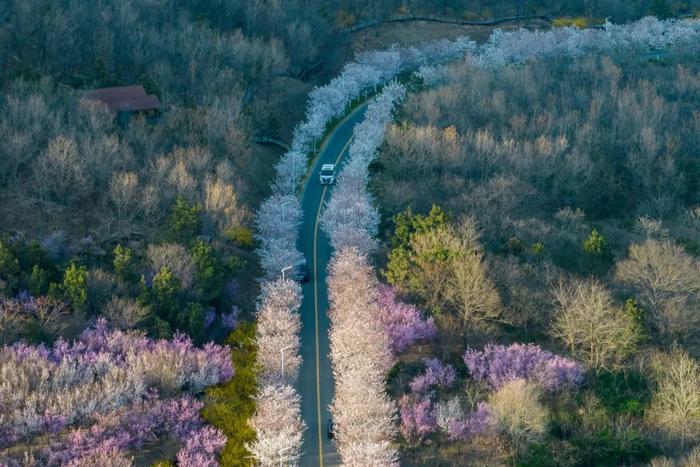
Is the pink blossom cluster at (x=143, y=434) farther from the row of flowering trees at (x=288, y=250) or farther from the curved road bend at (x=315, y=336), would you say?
the curved road bend at (x=315, y=336)

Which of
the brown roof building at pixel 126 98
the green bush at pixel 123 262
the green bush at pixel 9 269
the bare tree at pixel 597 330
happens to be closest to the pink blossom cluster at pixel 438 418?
the bare tree at pixel 597 330

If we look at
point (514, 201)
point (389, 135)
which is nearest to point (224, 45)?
point (389, 135)

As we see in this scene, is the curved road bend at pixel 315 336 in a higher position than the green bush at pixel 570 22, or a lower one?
lower

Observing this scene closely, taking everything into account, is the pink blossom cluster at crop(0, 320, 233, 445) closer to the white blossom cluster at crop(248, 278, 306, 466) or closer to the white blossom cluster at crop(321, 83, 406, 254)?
the white blossom cluster at crop(248, 278, 306, 466)

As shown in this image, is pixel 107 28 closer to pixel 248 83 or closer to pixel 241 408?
pixel 248 83

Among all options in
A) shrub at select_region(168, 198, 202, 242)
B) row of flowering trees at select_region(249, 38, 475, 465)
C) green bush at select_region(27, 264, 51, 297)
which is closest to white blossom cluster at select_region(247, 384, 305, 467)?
row of flowering trees at select_region(249, 38, 475, 465)

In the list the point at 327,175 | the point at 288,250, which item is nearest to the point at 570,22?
the point at 327,175
